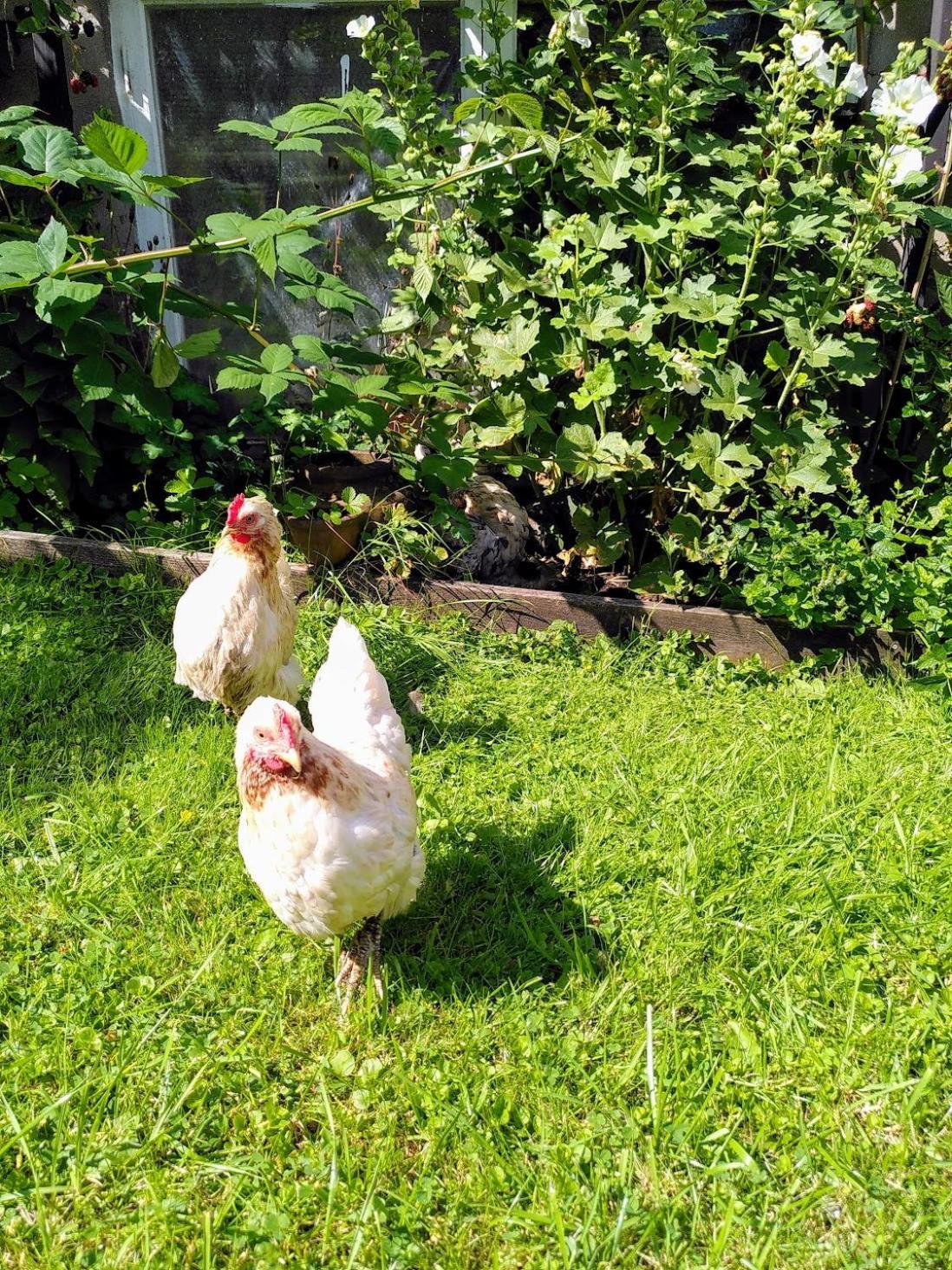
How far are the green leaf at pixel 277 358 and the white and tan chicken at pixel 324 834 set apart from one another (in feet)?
5.24

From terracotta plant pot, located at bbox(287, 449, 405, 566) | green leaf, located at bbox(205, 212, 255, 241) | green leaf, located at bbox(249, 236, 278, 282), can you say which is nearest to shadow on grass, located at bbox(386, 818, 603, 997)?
terracotta plant pot, located at bbox(287, 449, 405, 566)

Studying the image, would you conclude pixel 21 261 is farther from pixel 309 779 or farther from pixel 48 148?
pixel 309 779

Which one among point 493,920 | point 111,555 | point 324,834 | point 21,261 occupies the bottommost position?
point 493,920

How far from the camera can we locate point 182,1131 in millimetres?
2119

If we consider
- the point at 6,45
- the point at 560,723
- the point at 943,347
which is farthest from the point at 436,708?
the point at 6,45

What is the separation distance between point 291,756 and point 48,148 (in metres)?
2.41

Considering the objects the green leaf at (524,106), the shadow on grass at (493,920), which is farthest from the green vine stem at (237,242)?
the shadow on grass at (493,920)

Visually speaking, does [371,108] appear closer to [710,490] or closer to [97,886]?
[710,490]

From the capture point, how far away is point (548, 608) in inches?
Result: 158

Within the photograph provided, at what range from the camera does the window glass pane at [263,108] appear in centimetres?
477

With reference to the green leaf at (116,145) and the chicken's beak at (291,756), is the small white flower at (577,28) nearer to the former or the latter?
the green leaf at (116,145)

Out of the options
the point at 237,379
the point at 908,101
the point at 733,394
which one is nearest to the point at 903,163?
the point at 908,101

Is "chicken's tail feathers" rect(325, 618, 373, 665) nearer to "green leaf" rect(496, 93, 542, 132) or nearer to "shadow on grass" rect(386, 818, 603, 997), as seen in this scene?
"shadow on grass" rect(386, 818, 603, 997)

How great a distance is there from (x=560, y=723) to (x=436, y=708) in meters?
0.42
